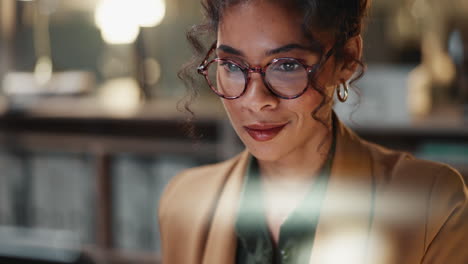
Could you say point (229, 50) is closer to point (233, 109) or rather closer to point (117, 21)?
point (233, 109)

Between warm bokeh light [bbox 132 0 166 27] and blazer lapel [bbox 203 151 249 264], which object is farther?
warm bokeh light [bbox 132 0 166 27]

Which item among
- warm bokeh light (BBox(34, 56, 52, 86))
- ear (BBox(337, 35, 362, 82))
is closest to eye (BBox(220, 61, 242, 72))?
ear (BBox(337, 35, 362, 82))

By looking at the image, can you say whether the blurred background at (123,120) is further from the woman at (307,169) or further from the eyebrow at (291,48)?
the eyebrow at (291,48)

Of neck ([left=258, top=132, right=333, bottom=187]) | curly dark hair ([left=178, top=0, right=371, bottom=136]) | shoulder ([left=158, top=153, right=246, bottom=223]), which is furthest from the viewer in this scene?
shoulder ([left=158, top=153, right=246, bottom=223])

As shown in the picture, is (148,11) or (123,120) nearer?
(148,11)

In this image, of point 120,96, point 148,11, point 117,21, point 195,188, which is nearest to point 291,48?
point 195,188

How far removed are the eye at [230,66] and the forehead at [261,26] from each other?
0.02 metres

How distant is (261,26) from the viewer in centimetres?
65

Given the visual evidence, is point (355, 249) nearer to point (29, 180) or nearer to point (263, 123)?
point (263, 123)

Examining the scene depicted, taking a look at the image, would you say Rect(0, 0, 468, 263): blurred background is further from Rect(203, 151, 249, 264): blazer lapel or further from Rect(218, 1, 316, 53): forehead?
Rect(218, 1, 316, 53): forehead

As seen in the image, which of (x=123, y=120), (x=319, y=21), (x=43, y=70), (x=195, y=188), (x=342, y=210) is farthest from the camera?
(x=43, y=70)

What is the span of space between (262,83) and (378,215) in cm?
23

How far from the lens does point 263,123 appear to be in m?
0.68

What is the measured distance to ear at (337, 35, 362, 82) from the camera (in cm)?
66
